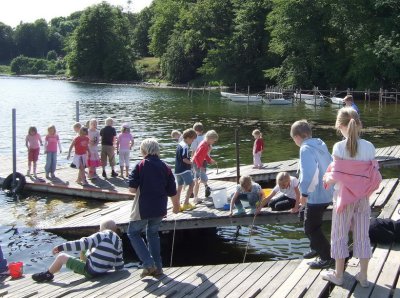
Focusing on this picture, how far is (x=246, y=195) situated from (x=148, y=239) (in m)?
3.67

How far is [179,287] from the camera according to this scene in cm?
724

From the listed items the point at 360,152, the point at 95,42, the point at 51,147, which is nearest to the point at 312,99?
the point at 51,147

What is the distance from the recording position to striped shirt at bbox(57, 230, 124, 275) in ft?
25.1

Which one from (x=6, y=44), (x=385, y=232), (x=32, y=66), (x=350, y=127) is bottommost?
(x=385, y=232)

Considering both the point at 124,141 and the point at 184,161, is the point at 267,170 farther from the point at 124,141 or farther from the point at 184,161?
the point at 184,161

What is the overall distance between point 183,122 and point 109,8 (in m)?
88.8

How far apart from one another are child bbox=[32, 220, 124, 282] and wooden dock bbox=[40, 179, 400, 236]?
2.93 m

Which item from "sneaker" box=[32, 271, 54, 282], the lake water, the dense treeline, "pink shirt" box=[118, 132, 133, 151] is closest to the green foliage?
the dense treeline

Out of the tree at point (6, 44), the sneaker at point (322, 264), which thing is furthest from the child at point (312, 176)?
the tree at point (6, 44)

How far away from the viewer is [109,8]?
119 metres

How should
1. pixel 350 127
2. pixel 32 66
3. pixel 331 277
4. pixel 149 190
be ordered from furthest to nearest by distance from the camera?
pixel 32 66 → pixel 149 190 → pixel 331 277 → pixel 350 127

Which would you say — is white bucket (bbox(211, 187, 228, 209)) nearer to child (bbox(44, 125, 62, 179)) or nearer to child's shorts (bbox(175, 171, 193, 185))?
child's shorts (bbox(175, 171, 193, 185))

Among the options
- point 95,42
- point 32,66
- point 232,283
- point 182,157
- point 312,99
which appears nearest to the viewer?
point 232,283

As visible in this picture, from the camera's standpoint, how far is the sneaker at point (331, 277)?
6.67m
